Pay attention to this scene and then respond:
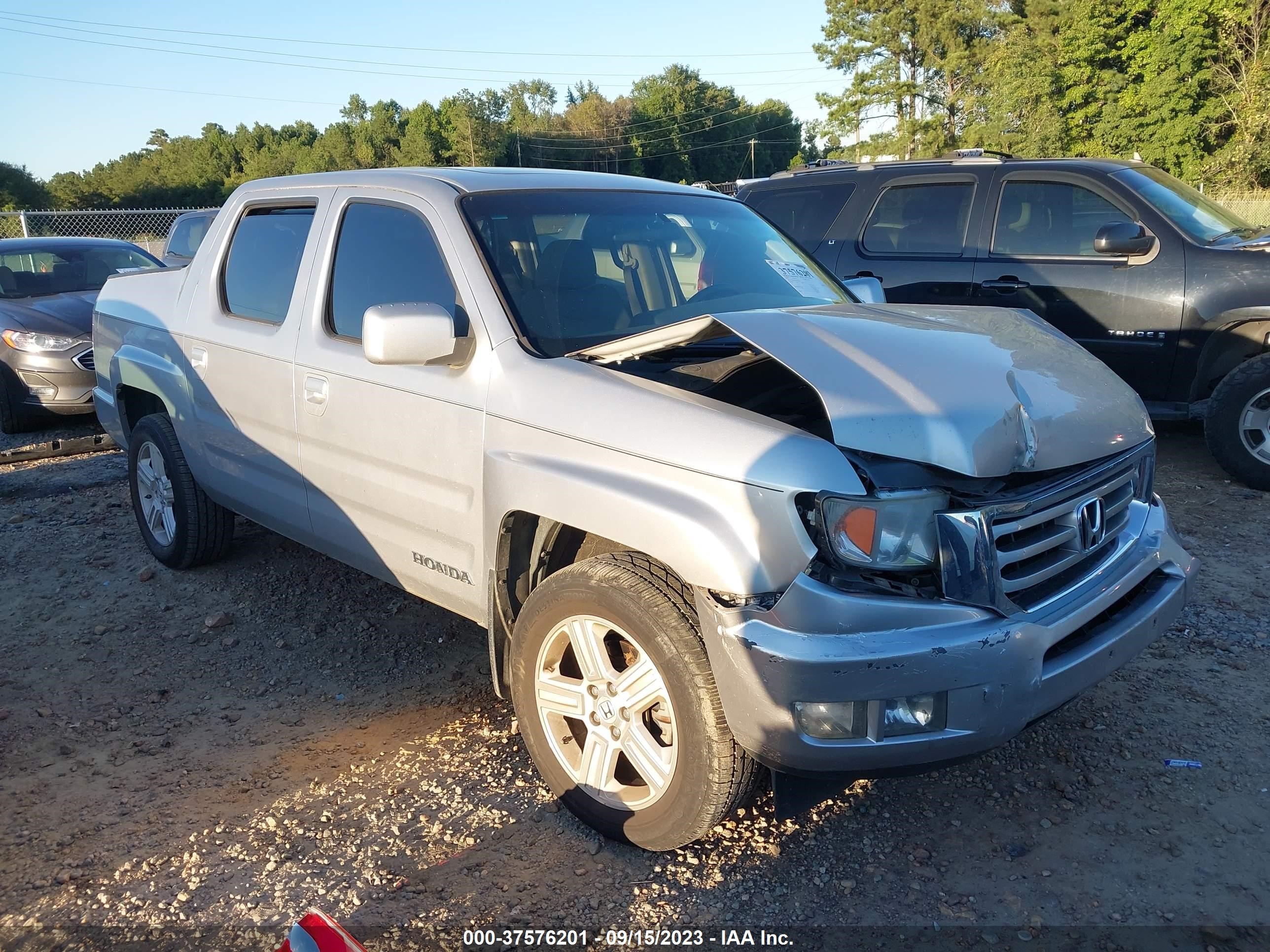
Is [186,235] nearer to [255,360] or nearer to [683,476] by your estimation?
[255,360]

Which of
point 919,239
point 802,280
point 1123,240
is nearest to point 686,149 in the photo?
point 919,239

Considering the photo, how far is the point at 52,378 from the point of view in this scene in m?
8.06

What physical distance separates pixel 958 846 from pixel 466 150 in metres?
70.3

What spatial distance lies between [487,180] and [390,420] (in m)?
1.01

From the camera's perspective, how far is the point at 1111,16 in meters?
33.7

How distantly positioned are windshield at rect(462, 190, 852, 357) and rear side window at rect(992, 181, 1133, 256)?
336 cm

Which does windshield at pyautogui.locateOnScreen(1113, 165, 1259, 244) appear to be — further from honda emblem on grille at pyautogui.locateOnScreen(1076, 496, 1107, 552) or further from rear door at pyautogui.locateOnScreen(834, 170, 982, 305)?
honda emblem on grille at pyautogui.locateOnScreen(1076, 496, 1107, 552)

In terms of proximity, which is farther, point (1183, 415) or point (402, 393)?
point (1183, 415)

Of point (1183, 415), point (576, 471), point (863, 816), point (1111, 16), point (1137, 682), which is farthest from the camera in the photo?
point (1111, 16)

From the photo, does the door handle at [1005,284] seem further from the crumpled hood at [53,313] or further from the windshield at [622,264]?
the crumpled hood at [53,313]

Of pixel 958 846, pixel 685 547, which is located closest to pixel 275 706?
pixel 685 547

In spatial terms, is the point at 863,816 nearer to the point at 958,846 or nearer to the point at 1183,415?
the point at 958,846

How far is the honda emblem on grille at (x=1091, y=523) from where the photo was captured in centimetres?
262

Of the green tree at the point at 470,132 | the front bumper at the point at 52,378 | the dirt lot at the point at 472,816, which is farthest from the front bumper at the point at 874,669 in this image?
the green tree at the point at 470,132
